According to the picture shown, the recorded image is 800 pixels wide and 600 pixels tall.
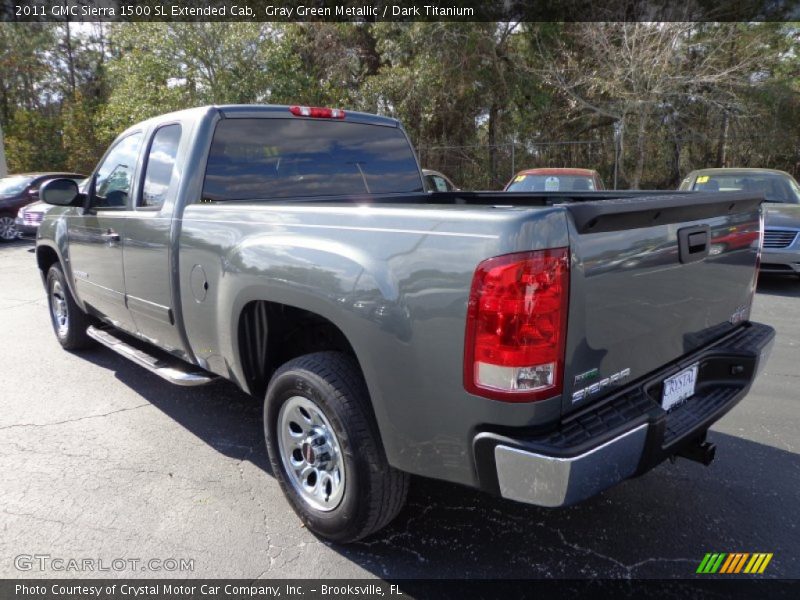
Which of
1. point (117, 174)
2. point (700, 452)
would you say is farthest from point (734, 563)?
point (117, 174)

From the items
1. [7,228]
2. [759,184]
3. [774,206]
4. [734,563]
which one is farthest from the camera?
[7,228]

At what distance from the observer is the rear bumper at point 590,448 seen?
191cm

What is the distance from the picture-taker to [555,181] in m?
9.95

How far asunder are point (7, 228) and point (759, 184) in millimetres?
15760

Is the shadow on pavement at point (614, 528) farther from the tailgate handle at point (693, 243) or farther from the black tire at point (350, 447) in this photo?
the tailgate handle at point (693, 243)

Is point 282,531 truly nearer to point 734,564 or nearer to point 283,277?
point 283,277

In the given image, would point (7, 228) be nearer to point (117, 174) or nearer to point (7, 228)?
point (7, 228)

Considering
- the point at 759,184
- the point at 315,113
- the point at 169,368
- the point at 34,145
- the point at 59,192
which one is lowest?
the point at 169,368

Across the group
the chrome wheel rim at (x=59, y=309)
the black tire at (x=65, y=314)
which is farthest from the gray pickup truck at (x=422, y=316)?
the chrome wheel rim at (x=59, y=309)

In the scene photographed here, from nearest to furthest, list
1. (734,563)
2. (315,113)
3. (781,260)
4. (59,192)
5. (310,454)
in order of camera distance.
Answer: (734,563)
(310,454)
(315,113)
(59,192)
(781,260)

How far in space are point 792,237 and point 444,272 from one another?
7.70 meters

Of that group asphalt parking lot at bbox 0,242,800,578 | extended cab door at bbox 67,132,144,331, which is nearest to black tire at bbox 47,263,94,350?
extended cab door at bbox 67,132,144,331

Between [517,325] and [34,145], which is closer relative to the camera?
[517,325]

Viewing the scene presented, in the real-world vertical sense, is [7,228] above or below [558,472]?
below
